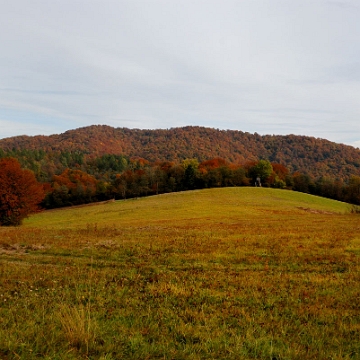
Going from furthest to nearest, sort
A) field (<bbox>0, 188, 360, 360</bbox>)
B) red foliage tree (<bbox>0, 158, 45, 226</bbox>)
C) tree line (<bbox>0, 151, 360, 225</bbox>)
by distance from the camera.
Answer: tree line (<bbox>0, 151, 360, 225</bbox>), red foliage tree (<bbox>0, 158, 45, 226</bbox>), field (<bbox>0, 188, 360, 360</bbox>)

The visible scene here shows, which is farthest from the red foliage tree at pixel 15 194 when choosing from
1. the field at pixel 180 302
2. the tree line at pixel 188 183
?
the field at pixel 180 302

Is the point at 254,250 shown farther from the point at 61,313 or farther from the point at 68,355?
the point at 68,355

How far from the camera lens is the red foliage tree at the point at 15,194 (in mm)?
51188

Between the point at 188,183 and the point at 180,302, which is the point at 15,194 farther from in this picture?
the point at 188,183

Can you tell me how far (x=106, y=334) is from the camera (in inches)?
225

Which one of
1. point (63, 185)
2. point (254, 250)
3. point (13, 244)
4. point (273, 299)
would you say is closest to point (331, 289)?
point (273, 299)

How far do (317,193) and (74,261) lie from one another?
330 ft

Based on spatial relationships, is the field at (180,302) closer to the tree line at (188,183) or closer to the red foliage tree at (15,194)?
the red foliage tree at (15,194)

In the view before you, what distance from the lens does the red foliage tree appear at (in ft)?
168

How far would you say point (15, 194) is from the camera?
52250mm

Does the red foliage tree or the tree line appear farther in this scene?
the tree line

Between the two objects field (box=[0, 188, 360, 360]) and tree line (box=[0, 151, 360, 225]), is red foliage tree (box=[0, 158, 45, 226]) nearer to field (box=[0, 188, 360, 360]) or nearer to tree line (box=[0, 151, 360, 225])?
tree line (box=[0, 151, 360, 225])

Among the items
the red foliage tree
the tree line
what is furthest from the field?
the tree line

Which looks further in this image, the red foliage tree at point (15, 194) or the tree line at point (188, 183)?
the tree line at point (188, 183)
